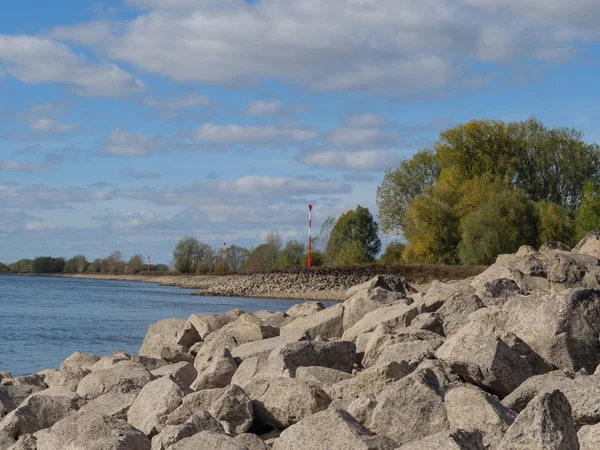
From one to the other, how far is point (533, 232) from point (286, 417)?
131 ft

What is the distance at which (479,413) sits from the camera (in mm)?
4828

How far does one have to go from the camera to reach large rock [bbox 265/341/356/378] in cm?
658

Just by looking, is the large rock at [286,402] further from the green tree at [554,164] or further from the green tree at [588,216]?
the green tree at [554,164]

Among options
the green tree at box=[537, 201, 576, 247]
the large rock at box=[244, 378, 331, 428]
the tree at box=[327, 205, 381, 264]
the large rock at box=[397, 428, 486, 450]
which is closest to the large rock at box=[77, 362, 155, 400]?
the large rock at box=[244, 378, 331, 428]

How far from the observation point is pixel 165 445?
5074 mm

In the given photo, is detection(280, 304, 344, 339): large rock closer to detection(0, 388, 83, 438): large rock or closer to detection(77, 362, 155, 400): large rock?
detection(77, 362, 155, 400): large rock

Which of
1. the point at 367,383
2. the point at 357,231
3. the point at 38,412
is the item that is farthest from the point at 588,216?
the point at 38,412

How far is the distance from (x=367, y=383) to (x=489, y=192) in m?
40.3

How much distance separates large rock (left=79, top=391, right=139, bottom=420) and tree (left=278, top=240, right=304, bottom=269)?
6045 centimetres

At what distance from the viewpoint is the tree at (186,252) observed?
294 feet

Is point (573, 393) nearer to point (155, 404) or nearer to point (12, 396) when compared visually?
point (155, 404)

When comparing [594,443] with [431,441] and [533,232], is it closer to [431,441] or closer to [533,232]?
[431,441]

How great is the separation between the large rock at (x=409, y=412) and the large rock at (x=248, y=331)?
4.47 meters

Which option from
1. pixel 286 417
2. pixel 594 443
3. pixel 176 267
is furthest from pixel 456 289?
pixel 176 267
